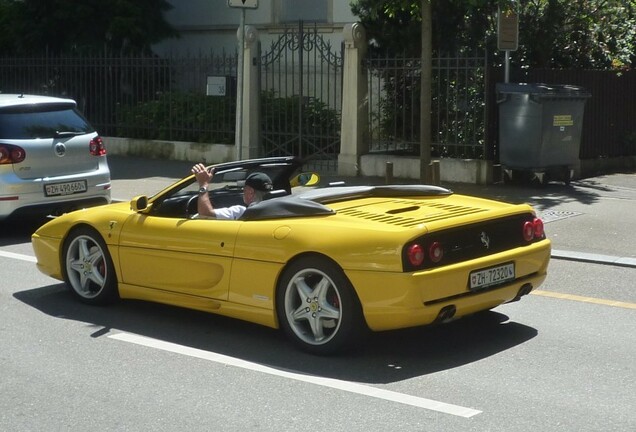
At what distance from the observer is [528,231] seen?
24.4 ft

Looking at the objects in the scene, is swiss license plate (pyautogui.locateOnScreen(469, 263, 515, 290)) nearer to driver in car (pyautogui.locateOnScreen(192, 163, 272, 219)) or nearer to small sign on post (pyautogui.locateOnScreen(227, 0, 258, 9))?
driver in car (pyautogui.locateOnScreen(192, 163, 272, 219))

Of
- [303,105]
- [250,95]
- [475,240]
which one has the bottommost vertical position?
[475,240]

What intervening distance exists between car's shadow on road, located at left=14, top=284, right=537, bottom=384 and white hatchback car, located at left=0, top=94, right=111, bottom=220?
3343mm

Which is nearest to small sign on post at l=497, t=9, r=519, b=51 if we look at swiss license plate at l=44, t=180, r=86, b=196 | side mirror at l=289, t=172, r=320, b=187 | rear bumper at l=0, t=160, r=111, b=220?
rear bumper at l=0, t=160, r=111, b=220

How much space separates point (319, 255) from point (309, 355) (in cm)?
66

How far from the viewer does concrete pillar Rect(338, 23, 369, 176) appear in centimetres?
1717

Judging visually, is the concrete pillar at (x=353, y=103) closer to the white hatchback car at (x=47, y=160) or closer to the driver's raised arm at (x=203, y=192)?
the white hatchback car at (x=47, y=160)

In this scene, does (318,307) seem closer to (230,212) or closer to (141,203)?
(230,212)

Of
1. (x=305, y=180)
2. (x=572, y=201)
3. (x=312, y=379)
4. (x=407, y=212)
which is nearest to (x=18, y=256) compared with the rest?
(x=305, y=180)

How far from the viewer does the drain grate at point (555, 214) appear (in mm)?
13016

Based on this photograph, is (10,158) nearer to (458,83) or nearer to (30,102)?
(30,102)

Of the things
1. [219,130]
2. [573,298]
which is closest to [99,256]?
[573,298]

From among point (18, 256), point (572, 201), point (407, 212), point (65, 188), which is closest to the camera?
point (407, 212)

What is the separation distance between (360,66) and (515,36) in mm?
2622
